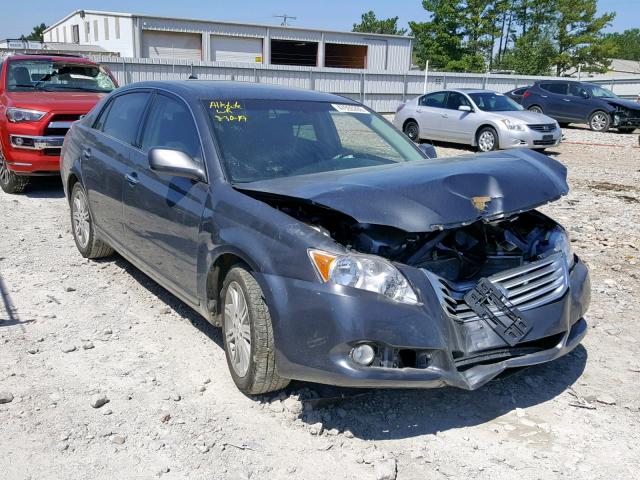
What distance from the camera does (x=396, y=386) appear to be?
3.06 metres

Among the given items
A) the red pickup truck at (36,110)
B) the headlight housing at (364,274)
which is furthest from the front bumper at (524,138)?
the headlight housing at (364,274)

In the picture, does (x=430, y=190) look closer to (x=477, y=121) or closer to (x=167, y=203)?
(x=167, y=203)

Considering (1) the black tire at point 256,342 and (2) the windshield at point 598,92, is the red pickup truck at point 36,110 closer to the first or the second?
(1) the black tire at point 256,342

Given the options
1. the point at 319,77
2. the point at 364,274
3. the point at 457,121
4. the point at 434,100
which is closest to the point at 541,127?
the point at 457,121

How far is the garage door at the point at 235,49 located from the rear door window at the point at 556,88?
1007 inches

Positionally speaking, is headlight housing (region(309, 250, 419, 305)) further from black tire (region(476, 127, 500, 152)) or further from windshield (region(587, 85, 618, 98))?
windshield (region(587, 85, 618, 98))

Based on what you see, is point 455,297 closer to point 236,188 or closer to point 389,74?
point 236,188

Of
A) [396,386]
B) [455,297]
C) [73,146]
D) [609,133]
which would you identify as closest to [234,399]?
[396,386]

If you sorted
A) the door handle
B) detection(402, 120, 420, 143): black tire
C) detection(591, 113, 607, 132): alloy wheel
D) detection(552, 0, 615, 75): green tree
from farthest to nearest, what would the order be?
detection(552, 0, 615, 75): green tree < detection(591, 113, 607, 132): alloy wheel < detection(402, 120, 420, 143): black tire < the door handle

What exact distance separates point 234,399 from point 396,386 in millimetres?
1040

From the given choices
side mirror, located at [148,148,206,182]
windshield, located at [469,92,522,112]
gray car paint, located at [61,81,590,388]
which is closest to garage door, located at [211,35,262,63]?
windshield, located at [469,92,522,112]

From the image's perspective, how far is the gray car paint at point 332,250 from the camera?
3031 millimetres

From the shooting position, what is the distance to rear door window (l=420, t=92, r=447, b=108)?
1625 cm

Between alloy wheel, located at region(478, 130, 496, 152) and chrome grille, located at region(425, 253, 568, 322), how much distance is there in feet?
38.2
